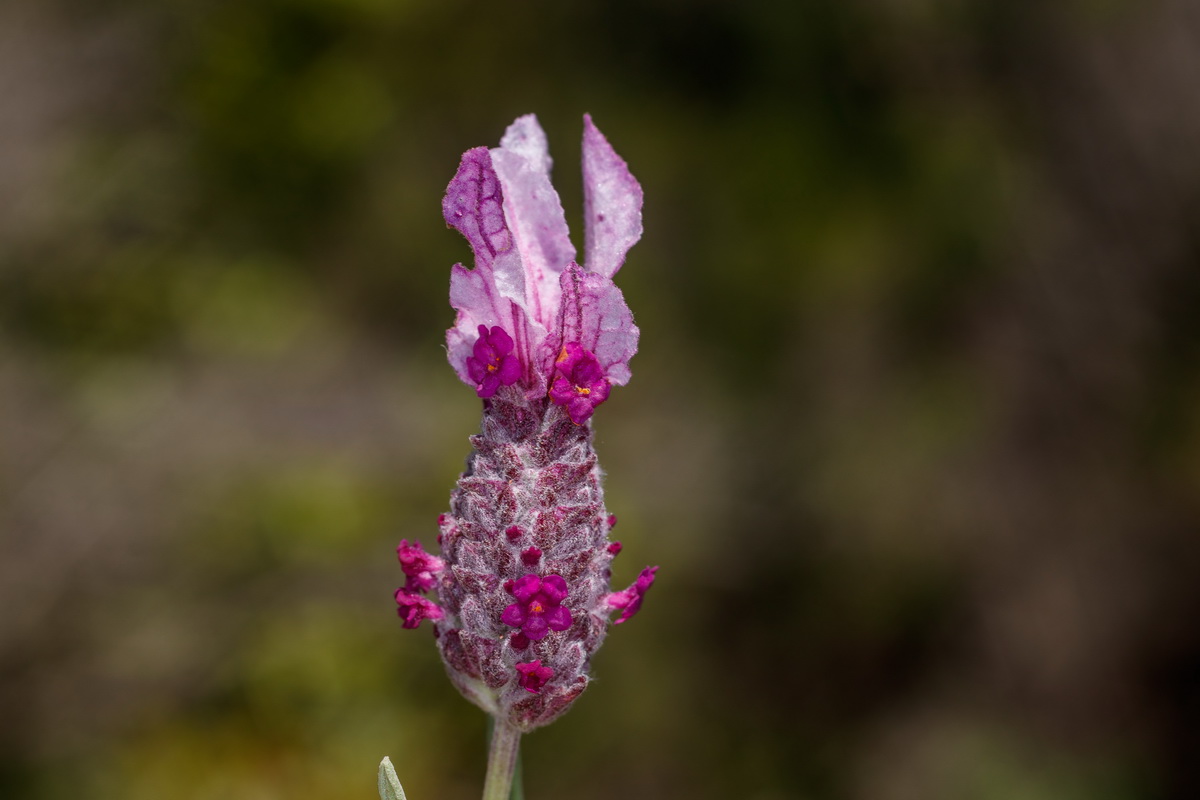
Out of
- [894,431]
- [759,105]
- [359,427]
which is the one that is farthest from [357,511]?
[759,105]

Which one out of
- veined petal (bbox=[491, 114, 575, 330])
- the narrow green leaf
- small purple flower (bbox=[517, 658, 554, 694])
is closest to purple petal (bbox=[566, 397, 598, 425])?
veined petal (bbox=[491, 114, 575, 330])

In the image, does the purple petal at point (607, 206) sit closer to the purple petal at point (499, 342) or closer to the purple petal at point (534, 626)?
the purple petal at point (499, 342)

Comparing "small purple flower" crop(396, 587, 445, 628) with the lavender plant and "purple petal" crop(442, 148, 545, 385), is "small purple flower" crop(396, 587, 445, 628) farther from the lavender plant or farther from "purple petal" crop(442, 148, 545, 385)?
"purple petal" crop(442, 148, 545, 385)

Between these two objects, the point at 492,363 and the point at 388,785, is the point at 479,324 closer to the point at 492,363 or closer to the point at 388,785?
the point at 492,363

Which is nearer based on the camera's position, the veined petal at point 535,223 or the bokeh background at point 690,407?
the veined petal at point 535,223

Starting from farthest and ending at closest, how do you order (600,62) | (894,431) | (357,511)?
(600,62), (894,431), (357,511)

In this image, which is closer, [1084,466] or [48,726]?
[48,726]

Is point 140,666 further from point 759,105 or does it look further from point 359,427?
Result: point 759,105

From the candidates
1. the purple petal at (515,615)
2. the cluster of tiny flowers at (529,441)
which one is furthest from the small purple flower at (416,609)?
the purple petal at (515,615)
